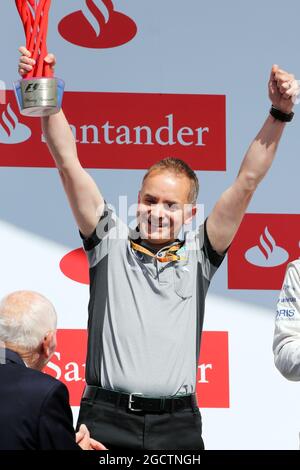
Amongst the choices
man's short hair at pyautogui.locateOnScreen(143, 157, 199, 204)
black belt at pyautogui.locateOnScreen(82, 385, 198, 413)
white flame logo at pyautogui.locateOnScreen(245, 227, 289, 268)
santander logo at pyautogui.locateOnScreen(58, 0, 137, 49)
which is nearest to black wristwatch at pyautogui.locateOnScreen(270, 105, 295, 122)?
man's short hair at pyautogui.locateOnScreen(143, 157, 199, 204)

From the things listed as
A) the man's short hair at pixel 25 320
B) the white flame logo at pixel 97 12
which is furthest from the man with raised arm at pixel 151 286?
the white flame logo at pixel 97 12

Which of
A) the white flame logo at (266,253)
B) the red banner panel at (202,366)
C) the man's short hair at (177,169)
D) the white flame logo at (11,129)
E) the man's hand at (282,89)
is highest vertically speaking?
the white flame logo at (11,129)

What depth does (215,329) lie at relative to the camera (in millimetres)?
3805

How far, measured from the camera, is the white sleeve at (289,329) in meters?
2.43

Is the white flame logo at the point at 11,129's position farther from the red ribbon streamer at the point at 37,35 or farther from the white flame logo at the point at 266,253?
the red ribbon streamer at the point at 37,35

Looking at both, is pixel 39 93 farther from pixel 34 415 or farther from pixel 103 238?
pixel 34 415

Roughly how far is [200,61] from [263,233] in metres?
0.86

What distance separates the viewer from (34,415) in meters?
2.13

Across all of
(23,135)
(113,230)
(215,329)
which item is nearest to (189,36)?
(23,135)

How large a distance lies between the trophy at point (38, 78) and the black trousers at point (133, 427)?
856 mm

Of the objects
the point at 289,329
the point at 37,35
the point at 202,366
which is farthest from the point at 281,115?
the point at 202,366

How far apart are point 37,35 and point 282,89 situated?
0.73m

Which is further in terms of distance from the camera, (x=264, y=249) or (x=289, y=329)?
(x=264, y=249)

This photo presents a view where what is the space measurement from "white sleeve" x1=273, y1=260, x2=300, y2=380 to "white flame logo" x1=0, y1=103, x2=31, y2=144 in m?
1.73
